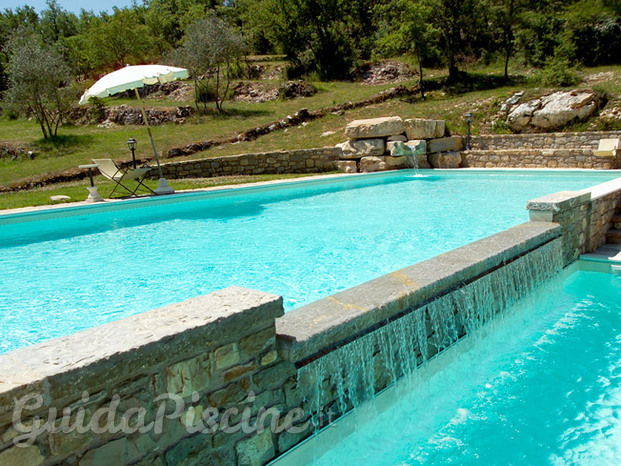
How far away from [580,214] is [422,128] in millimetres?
9184

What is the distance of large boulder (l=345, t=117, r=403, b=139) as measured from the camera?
1424 centimetres

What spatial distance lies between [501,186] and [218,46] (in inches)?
613

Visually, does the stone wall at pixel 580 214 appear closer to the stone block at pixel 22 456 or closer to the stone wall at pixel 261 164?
the stone block at pixel 22 456

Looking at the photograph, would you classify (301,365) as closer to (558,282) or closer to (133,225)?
(558,282)

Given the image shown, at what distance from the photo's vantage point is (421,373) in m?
3.46

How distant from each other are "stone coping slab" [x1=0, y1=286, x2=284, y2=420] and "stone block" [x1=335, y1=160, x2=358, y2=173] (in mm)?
12153

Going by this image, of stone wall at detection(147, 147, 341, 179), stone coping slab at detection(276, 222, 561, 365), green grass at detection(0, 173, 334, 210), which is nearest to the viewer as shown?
stone coping slab at detection(276, 222, 561, 365)

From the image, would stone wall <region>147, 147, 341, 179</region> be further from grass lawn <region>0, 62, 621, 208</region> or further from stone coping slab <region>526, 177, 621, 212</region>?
stone coping slab <region>526, 177, 621, 212</region>

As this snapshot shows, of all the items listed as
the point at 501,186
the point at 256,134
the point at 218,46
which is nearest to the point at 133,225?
the point at 501,186

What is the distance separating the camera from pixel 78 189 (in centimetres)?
1204

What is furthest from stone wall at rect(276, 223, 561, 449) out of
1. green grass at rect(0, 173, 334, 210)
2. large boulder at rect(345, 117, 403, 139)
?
large boulder at rect(345, 117, 403, 139)

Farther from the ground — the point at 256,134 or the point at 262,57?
the point at 262,57

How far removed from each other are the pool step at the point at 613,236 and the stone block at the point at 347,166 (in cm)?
859

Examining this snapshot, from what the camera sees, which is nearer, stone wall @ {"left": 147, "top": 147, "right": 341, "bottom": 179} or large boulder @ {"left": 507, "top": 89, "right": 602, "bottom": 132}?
stone wall @ {"left": 147, "top": 147, "right": 341, "bottom": 179}
